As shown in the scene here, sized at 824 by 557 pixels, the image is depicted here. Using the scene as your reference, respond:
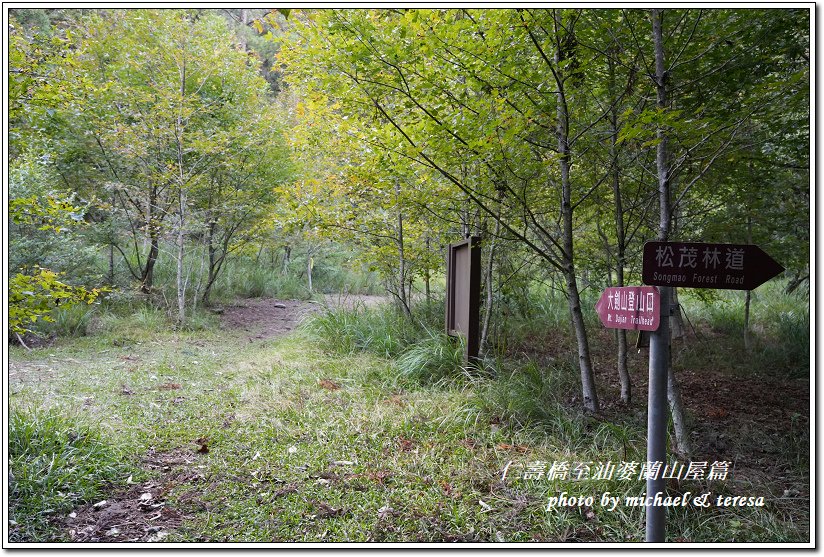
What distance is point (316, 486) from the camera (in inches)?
116

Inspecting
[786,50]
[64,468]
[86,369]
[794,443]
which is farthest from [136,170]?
[794,443]

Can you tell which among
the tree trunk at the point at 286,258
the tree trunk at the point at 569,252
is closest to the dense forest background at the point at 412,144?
the tree trunk at the point at 569,252

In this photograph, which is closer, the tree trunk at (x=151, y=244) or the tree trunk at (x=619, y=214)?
the tree trunk at (x=619, y=214)

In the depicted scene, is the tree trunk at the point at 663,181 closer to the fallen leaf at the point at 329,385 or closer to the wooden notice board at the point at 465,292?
the wooden notice board at the point at 465,292

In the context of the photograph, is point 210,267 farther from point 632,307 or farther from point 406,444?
point 632,307

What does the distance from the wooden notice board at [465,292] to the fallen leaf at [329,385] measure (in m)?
1.30

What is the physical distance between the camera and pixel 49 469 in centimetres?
278

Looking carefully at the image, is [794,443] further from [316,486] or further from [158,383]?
[158,383]

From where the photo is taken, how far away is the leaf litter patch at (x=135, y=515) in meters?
2.48

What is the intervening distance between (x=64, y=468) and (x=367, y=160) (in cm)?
367

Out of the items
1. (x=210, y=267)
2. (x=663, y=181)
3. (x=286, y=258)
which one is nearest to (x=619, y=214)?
(x=663, y=181)

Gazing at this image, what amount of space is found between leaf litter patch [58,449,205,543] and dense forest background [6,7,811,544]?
112cm

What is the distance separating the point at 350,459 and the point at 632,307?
208 cm

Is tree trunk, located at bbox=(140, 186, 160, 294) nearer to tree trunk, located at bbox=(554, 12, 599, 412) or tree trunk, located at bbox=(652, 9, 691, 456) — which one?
tree trunk, located at bbox=(554, 12, 599, 412)
